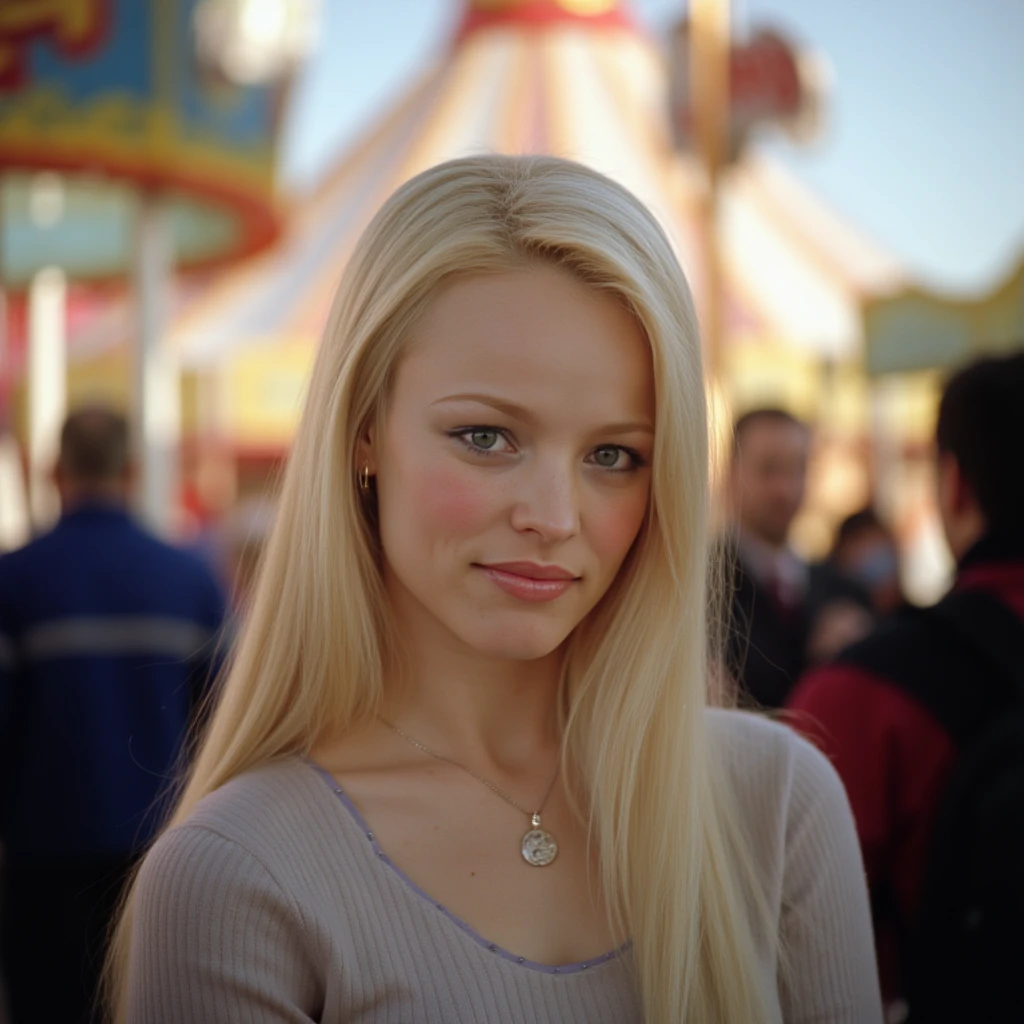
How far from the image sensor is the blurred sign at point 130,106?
20.2ft

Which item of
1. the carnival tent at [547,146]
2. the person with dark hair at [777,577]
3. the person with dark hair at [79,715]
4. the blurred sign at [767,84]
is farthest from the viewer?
the carnival tent at [547,146]

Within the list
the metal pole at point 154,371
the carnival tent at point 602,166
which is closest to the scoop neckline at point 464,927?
the metal pole at point 154,371

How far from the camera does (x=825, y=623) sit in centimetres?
402

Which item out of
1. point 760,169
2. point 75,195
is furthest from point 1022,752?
point 760,169

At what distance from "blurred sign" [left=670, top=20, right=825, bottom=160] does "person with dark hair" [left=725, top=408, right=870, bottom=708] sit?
456 centimetres

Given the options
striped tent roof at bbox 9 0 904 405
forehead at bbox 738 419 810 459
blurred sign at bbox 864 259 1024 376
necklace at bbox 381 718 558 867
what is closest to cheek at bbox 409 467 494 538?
necklace at bbox 381 718 558 867

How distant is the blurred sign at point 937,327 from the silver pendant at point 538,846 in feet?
22.2

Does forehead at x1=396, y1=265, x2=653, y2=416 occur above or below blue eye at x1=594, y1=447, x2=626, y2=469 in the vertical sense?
above

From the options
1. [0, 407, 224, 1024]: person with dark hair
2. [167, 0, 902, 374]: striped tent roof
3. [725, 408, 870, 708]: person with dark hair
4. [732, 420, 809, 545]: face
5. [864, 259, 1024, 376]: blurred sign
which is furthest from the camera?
[167, 0, 902, 374]: striped tent roof

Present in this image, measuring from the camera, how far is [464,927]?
1362mm

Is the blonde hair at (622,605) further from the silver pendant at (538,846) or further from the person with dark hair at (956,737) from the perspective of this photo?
the person with dark hair at (956,737)

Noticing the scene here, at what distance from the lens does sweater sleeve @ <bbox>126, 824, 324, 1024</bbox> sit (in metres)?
1.28

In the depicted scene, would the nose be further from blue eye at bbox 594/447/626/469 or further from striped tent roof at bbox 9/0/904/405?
striped tent roof at bbox 9/0/904/405

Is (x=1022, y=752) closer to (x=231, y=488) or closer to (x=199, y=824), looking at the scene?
(x=199, y=824)
